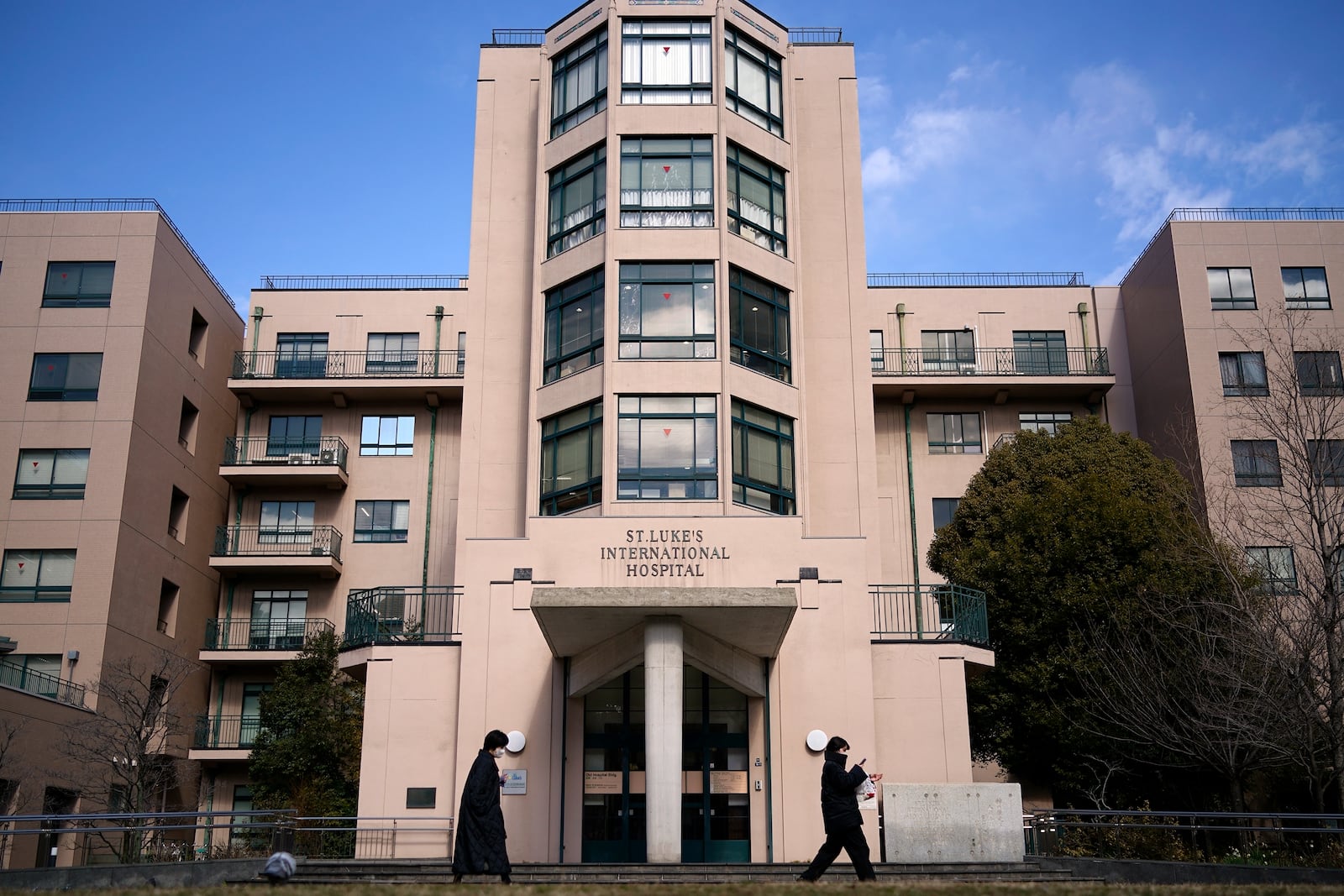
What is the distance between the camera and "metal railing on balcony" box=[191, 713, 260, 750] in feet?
124

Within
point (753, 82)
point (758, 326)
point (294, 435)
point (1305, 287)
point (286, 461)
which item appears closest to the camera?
point (758, 326)

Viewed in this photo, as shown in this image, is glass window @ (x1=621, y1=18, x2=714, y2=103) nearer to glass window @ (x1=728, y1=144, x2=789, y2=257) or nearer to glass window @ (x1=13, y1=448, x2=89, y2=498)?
glass window @ (x1=728, y1=144, x2=789, y2=257)

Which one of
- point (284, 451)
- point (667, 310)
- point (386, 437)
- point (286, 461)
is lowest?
point (667, 310)

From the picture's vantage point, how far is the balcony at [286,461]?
40.1m

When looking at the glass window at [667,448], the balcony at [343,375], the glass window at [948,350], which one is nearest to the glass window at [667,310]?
the glass window at [667,448]

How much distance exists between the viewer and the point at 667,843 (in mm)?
19953

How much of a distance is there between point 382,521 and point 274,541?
11.7 ft

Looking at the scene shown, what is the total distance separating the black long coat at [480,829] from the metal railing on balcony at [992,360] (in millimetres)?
27863

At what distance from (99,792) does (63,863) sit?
7.68 ft

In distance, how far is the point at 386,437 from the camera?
41875mm

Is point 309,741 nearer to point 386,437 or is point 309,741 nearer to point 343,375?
point 386,437

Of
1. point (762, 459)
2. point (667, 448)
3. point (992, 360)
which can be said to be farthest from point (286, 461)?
point (992, 360)

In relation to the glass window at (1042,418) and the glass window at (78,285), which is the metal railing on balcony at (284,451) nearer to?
the glass window at (78,285)

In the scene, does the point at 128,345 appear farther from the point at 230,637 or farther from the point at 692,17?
the point at 692,17
